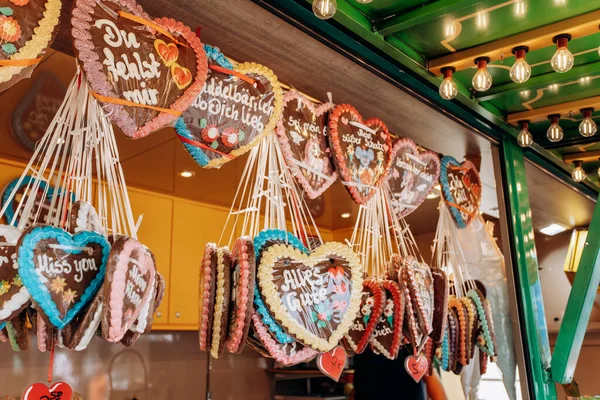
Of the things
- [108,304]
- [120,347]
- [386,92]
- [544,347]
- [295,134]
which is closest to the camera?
[108,304]

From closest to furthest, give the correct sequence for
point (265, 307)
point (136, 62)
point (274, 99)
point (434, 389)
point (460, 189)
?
point (136, 62), point (265, 307), point (274, 99), point (460, 189), point (434, 389)

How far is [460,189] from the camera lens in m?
2.44

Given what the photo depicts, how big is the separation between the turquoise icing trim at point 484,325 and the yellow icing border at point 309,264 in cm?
87

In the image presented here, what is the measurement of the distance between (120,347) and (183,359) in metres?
0.59

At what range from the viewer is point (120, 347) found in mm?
4121

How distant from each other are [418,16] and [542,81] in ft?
2.59

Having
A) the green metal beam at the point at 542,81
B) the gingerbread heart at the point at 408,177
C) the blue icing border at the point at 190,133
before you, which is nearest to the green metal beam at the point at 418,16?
the gingerbread heart at the point at 408,177

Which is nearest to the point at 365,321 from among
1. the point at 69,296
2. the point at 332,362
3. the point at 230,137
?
the point at 332,362

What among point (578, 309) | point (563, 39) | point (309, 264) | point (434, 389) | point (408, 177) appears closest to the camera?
point (309, 264)

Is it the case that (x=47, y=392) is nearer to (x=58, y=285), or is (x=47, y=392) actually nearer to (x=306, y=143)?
(x=58, y=285)

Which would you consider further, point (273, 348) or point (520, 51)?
point (520, 51)

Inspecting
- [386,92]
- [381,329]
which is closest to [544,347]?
[381,329]

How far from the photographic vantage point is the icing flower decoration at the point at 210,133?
54.8 inches

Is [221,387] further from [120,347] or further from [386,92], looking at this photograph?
[386,92]
